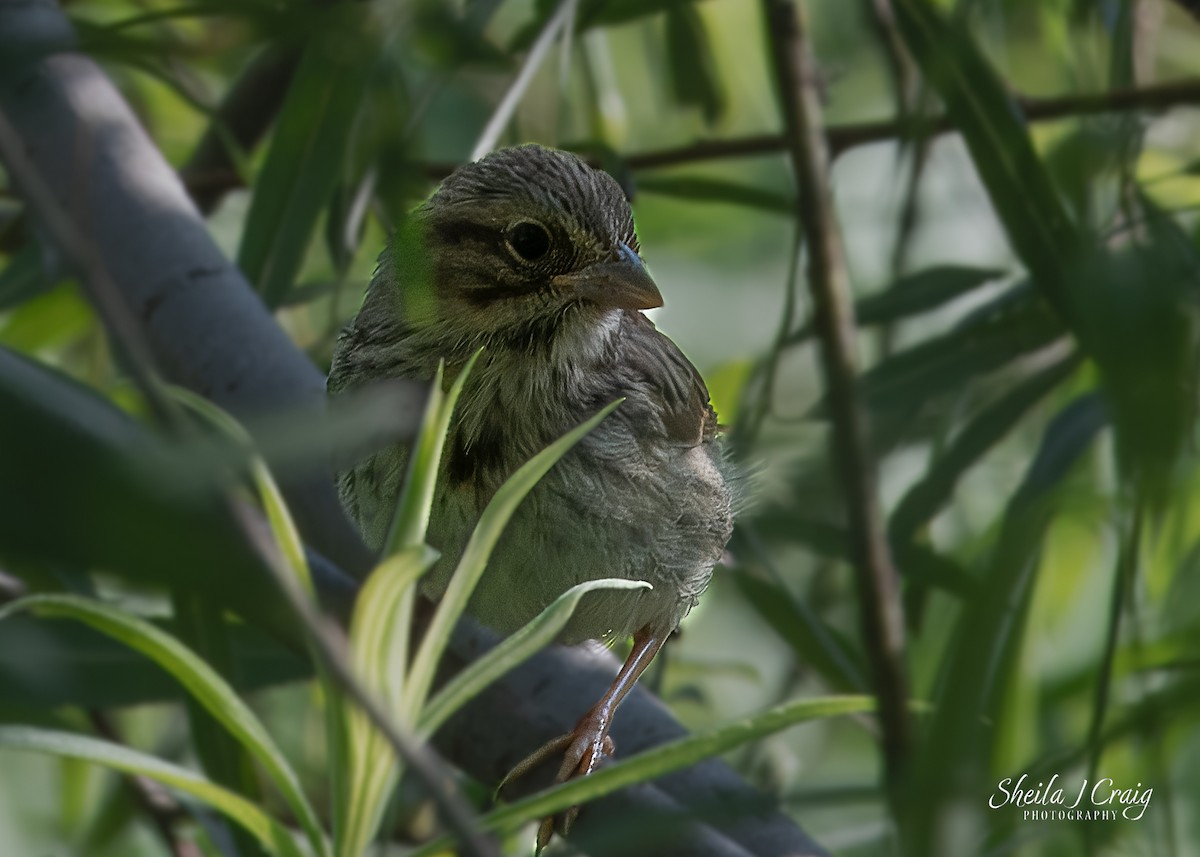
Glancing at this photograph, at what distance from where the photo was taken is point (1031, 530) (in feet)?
3.65

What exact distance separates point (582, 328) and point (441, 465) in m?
0.25

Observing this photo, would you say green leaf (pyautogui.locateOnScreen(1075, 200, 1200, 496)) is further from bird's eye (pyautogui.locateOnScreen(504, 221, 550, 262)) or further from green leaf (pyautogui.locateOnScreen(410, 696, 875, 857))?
bird's eye (pyautogui.locateOnScreen(504, 221, 550, 262))

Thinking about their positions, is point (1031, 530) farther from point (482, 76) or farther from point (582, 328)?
point (482, 76)

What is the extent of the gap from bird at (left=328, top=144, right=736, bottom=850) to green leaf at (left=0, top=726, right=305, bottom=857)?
1.59 ft

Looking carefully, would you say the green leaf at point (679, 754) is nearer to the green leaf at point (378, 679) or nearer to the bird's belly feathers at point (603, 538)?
the green leaf at point (378, 679)

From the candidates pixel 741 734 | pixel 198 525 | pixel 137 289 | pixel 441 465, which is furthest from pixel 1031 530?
pixel 137 289

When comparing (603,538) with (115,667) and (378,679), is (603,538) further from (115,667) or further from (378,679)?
(115,667)

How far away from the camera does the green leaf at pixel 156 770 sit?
3.70 ft

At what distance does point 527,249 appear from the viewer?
179 cm

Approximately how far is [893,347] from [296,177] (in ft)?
3.44

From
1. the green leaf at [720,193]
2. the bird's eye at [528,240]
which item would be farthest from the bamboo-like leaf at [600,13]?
the bird's eye at [528,240]

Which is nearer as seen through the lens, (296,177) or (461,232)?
(461,232)

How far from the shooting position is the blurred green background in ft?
3.79

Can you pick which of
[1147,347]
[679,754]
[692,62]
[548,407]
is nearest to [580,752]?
[548,407]
